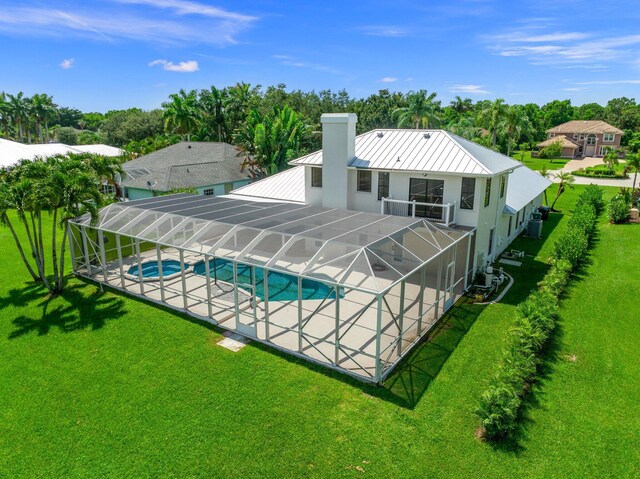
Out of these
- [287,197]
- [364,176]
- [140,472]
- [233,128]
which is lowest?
[140,472]

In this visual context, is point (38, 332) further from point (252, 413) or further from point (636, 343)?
point (636, 343)

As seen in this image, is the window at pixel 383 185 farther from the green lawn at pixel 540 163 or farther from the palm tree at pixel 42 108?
the palm tree at pixel 42 108

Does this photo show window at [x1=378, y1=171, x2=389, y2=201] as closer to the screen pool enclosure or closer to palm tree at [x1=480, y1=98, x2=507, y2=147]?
the screen pool enclosure

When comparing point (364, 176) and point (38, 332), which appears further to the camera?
point (364, 176)

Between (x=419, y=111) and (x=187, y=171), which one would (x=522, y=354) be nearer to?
(x=187, y=171)

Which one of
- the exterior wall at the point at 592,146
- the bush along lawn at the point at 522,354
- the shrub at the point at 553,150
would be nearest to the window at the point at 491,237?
the bush along lawn at the point at 522,354

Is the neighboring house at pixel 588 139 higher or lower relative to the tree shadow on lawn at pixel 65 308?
higher

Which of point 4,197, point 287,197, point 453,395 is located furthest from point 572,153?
point 4,197

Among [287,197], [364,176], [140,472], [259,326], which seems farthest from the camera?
[287,197]
